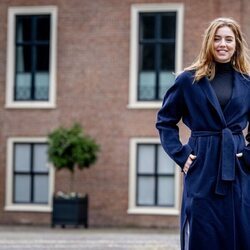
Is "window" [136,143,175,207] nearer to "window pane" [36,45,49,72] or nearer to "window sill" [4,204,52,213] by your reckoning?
"window sill" [4,204,52,213]

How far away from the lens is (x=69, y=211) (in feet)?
78.4

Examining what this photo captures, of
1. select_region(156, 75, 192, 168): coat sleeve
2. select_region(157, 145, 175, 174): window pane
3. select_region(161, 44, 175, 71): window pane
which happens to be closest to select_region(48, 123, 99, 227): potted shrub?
select_region(157, 145, 175, 174): window pane

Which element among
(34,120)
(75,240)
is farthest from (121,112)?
(75,240)

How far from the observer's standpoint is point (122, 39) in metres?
24.6

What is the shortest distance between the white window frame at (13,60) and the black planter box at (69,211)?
274cm

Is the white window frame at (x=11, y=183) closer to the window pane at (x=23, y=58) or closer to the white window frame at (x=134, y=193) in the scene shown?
the window pane at (x=23, y=58)

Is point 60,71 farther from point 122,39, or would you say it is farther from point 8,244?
point 8,244

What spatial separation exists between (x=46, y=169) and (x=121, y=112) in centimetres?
252

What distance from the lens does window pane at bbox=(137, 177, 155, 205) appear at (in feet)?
81.1

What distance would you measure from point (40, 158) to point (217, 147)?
66.7 ft

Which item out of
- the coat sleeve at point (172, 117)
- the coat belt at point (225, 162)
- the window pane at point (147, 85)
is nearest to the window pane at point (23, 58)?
the window pane at point (147, 85)

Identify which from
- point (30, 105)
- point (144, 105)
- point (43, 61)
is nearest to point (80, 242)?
point (144, 105)

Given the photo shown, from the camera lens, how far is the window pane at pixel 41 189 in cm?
2539

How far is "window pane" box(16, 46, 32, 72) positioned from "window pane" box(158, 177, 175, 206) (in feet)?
14.9
